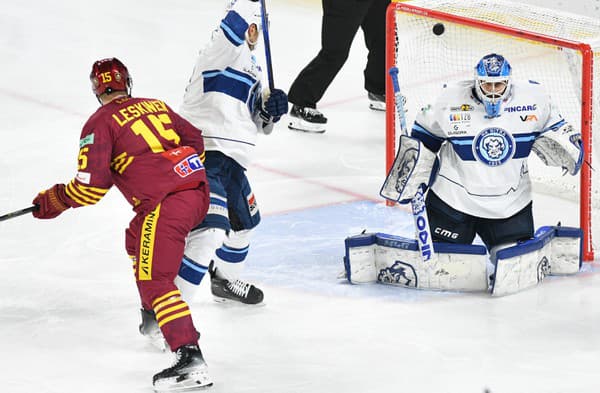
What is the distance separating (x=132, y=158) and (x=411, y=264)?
126 centimetres

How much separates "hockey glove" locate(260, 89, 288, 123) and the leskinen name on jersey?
498 mm

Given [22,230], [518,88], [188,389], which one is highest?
[518,88]

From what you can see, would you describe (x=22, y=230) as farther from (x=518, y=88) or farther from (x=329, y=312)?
(x=518, y=88)

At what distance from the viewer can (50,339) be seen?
14.2 ft

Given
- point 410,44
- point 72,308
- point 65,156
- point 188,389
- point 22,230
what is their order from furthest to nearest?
point 65,156 < point 410,44 < point 22,230 < point 72,308 < point 188,389

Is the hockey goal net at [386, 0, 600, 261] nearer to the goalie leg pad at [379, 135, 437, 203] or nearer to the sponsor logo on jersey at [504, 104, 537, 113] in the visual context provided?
the sponsor logo on jersey at [504, 104, 537, 113]

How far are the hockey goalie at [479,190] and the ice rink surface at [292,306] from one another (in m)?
0.08

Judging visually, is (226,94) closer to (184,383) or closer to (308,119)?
(184,383)

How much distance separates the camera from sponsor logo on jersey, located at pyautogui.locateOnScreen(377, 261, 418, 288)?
15.6 feet

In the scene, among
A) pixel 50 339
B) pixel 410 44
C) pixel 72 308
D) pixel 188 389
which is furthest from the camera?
pixel 410 44

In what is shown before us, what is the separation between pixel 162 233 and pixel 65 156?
2.78m

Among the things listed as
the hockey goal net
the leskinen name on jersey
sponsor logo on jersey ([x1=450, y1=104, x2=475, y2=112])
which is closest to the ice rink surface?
the hockey goal net

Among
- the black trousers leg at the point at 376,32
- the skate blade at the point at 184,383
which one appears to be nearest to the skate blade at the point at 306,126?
the black trousers leg at the point at 376,32

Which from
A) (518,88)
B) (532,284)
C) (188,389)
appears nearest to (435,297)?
→ (532,284)
